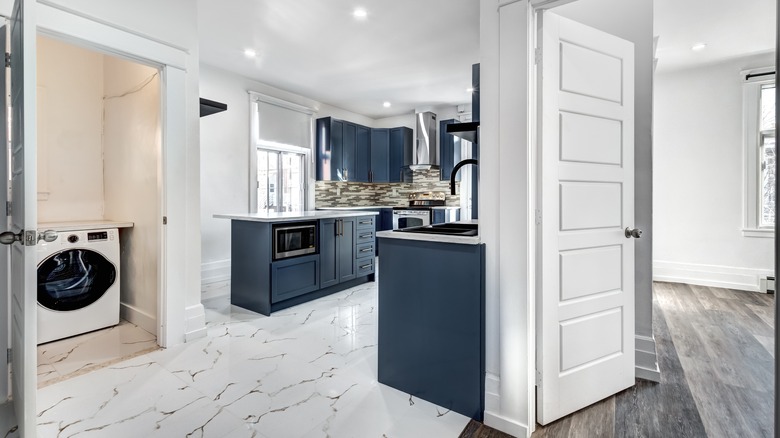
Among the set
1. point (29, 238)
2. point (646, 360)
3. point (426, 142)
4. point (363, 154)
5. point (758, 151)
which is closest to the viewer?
point (29, 238)

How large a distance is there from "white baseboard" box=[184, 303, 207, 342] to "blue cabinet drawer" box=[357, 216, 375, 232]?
1965 mm

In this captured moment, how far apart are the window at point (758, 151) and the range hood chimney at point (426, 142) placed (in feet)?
13.4

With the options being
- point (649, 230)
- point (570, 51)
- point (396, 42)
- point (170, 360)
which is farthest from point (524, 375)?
point (396, 42)

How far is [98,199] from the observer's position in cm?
345

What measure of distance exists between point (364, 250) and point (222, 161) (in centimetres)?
218

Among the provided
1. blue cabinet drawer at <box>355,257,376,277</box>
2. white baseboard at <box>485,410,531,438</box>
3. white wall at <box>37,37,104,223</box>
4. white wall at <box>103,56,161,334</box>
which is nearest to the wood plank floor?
white baseboard at <box>485,410,531,438</box>

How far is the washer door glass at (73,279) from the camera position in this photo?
271 centimetres

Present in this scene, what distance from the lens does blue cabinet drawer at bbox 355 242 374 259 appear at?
4406mm

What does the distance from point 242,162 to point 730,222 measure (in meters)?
6.19

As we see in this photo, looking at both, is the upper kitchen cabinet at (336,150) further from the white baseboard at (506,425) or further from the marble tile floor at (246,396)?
the white baseboard at (506,425)

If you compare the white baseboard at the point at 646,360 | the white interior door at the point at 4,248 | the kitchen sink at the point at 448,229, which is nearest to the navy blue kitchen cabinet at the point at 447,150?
the kitchen sink at the point at 448,229

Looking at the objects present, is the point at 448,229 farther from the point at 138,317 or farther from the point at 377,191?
the point at 377,191

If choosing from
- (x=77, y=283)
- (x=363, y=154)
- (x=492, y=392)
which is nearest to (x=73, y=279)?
(x=77, y=283)

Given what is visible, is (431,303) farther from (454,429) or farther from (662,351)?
(662,351)
